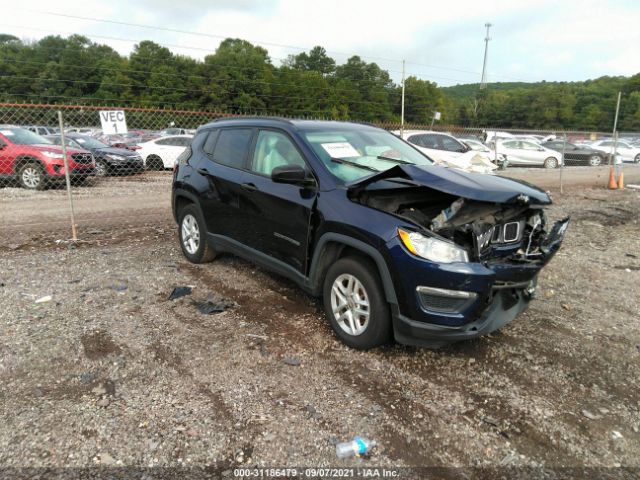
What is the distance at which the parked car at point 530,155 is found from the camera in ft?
68.1

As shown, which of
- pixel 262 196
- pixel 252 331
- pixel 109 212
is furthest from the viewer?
pixel 109 212

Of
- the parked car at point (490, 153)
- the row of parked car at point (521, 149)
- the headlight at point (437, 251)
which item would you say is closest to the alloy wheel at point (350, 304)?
the headlight at point (437, 251)

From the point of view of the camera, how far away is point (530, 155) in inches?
818

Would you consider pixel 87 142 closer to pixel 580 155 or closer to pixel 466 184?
pixel 466 184

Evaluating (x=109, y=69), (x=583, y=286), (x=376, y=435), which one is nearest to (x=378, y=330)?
(x=376, y=435)

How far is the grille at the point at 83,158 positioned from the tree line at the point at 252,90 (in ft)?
117

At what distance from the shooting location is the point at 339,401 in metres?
3.10

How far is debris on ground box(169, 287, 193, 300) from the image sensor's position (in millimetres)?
4812

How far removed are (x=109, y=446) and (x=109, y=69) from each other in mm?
58981

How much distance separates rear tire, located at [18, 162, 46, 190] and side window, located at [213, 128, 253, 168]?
28.7 feet

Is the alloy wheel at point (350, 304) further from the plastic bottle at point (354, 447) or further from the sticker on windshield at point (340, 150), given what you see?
the sticker on windshield at point (340, 150)

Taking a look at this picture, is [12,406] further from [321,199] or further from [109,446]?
[321,199]

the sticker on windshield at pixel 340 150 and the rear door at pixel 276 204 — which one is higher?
the sticker on windshield at pixel 340 150

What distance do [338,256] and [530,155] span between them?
19752mm
